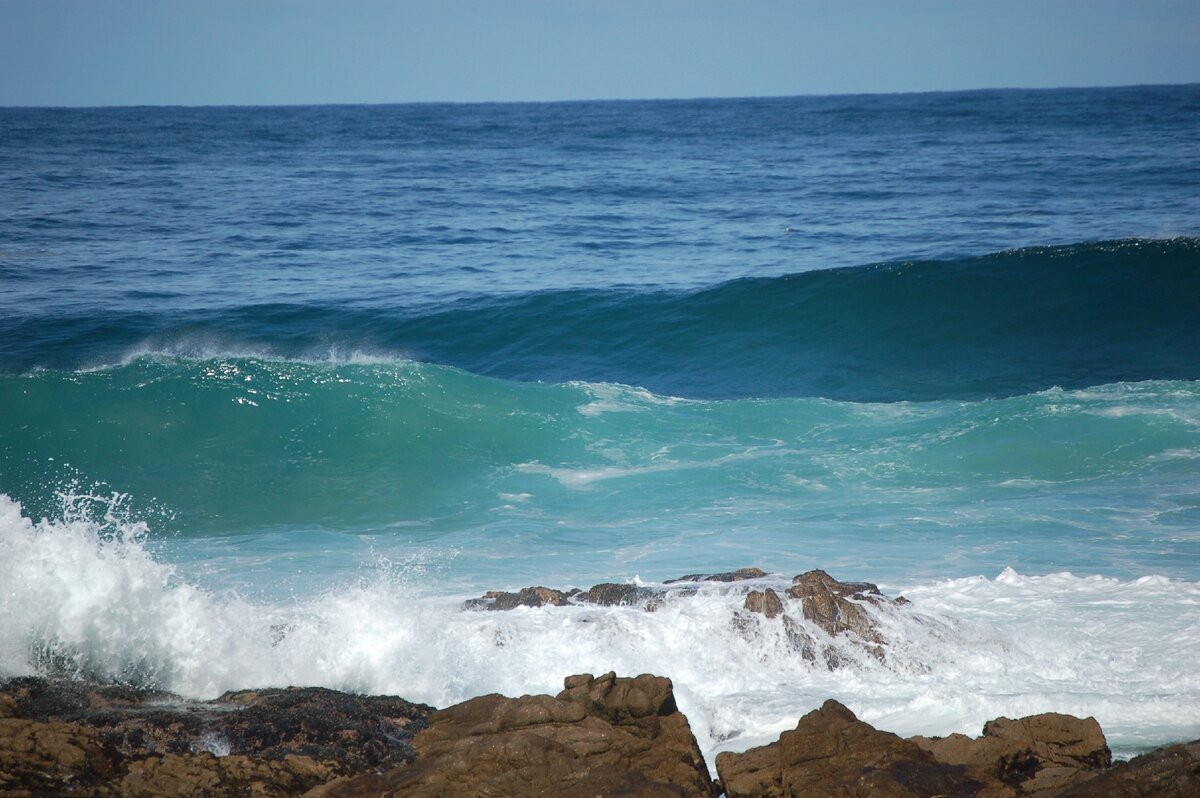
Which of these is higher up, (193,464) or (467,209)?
(467,209)

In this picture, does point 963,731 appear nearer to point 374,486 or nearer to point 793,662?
point 793,662

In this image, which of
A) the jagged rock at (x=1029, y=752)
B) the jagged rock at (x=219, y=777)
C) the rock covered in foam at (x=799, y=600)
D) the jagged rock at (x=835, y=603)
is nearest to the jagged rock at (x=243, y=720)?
the jagged rock at (x=219, y=777)

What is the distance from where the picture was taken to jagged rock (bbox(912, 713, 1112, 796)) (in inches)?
180

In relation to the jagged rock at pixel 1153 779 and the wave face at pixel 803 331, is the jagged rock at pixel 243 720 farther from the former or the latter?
the wave face at pixel 803 331

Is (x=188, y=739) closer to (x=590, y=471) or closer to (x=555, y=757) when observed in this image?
(x=555, y=757)

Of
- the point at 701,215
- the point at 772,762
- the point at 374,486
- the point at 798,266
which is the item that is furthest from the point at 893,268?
the point at 772,762

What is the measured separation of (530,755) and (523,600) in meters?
3.38

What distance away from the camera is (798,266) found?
22391 millimetres

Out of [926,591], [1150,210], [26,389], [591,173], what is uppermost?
[591,173]

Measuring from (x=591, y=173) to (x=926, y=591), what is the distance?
32.1 meters

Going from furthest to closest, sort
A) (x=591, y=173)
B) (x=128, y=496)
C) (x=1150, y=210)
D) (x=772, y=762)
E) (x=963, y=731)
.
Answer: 1. (x=591, y=173)
2. (x=1150, y=210)
3. (x=128, y=496)
4. (x=963, y=731)
5. (x=772, y=762)

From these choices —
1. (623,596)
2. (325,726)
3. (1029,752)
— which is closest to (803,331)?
(623,596)

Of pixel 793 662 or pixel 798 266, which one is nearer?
pixel 793 662

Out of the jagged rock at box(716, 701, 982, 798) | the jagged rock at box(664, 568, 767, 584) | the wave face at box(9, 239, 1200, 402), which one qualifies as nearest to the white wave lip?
the jagged rock at box(664, 568, 767, 584)
